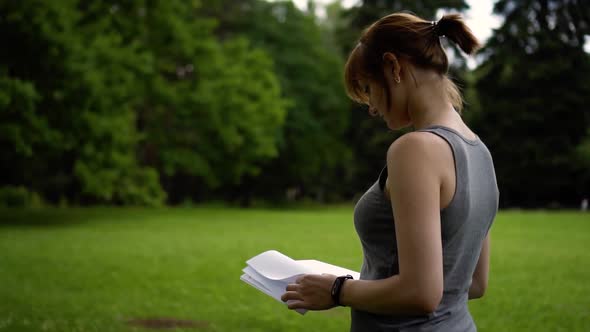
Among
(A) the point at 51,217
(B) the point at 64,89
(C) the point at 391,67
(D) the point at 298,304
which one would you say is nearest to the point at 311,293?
(D) the point at 298,304

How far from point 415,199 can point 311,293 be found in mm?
487

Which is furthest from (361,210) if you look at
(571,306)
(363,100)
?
(571,306)

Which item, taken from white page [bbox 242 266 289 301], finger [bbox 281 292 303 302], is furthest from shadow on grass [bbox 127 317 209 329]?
finger [bbox 281 292 303 302]

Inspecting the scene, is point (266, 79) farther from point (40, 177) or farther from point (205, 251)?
point (205, 251)

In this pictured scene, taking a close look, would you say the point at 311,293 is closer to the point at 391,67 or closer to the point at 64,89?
the point at 391,67

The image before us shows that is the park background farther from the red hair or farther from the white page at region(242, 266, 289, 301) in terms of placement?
the white page at region(242, 266, 289, 301)

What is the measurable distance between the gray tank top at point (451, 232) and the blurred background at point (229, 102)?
19.2 m

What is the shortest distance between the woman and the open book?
8 centimetres

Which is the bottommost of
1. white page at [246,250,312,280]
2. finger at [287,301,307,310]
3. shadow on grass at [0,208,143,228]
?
shadow on grass at [0,208,143,228]

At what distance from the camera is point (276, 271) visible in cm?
205

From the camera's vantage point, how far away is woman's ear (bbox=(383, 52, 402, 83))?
5.83ft

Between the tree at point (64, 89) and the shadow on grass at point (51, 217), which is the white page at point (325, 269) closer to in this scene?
the tree at point (64, 89)

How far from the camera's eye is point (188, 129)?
107 feet

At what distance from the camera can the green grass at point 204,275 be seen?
727 cm
